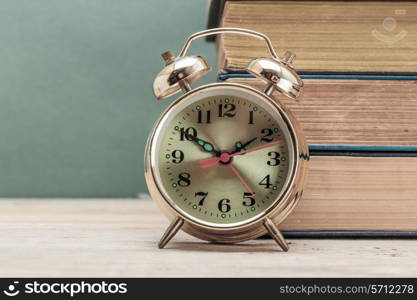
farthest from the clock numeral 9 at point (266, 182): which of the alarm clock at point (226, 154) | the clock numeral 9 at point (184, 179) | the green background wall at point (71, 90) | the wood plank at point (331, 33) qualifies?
the green background wall at point (71, 90)

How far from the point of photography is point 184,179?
3.29 ft

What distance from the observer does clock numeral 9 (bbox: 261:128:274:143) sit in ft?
3.31

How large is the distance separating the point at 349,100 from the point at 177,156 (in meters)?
0.35

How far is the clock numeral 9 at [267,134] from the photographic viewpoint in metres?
1.01

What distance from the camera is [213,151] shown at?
1.00 meters

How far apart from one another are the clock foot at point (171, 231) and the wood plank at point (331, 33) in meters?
0.32

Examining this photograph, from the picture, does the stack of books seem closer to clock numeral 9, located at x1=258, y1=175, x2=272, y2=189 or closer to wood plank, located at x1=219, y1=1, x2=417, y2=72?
wood plank, located at x1=219, y1=1, x2=417, y2=72

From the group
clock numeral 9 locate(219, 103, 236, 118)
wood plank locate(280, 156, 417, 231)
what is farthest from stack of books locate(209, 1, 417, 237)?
clock numeral 9 locate(219, 103, 236, 118)

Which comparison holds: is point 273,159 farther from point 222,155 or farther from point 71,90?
point 71,90

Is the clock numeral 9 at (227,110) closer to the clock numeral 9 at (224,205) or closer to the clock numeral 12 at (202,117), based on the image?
the clock numeral 12 at (202,117)

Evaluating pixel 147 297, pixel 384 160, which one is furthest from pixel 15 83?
pixel 147 297

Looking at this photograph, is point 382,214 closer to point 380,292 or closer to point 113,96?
point 380,292

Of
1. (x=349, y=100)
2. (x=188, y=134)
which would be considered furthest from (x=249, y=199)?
(x=349, y=100)

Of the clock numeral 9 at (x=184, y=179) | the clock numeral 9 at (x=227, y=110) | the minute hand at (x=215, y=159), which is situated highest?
the clock numeral 9 at (x=227, y=110)
